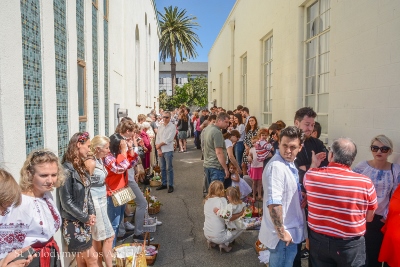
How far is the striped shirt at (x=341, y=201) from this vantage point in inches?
98.2

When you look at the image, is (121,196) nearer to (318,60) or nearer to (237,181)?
(237,181)

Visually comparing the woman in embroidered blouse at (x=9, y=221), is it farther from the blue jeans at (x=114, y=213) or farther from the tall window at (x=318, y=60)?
the tall window at (x=318, y=60)

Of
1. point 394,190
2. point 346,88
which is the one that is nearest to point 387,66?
point 346,88

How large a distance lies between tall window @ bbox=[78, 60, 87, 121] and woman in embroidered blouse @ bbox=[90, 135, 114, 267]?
41.3 inches

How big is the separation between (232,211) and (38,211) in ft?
8.90

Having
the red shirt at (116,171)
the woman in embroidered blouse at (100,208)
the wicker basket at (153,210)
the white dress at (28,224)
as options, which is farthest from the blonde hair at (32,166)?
the wicker basket at (153,210)

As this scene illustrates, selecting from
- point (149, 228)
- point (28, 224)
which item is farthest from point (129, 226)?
point (28, 224)

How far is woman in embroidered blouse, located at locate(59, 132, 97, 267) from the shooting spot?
121 inches

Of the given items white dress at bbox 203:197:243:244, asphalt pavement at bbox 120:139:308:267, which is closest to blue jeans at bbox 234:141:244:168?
asphalt pavement at bbox 120:139:308:267

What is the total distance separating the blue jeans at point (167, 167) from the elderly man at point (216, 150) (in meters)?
1.85

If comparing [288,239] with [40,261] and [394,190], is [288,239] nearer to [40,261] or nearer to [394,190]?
[394,190]

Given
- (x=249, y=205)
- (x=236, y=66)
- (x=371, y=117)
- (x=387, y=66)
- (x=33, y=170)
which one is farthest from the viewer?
(x=236, y=66)

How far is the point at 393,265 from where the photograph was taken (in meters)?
2.90

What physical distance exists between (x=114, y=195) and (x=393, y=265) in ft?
10.5
